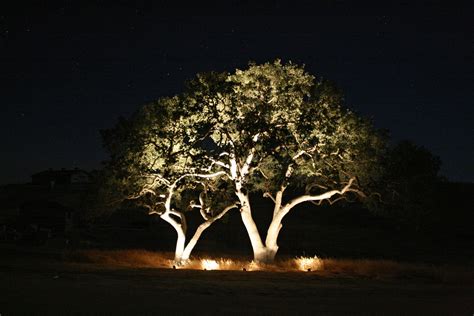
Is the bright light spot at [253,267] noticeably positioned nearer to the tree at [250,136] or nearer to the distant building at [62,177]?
the tree at [250,136]

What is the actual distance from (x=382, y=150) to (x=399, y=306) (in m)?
16.6

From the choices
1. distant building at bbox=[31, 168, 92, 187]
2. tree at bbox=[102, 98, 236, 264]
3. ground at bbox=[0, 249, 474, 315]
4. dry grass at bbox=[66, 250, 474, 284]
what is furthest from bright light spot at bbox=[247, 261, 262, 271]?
distant building at bbox=[31, 168, 92, 187]

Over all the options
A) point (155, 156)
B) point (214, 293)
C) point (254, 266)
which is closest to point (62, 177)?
point (155, 156)

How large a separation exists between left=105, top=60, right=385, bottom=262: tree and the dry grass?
2.17 m

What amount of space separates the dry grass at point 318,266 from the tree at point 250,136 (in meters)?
2.17

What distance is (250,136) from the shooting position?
29.6m

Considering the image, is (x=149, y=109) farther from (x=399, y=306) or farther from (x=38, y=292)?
(x=399, y=306)

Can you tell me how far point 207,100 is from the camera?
29719mm

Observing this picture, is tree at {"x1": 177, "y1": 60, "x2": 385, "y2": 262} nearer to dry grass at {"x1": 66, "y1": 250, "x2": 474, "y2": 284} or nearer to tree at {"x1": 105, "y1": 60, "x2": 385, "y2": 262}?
tree at {"x1": 105, "y1": 60, "x2": 385, "y2": 262}

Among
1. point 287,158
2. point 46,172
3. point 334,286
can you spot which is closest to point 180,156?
point 287,158

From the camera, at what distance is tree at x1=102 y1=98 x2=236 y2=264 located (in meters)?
30.1

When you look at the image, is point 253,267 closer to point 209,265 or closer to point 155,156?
point 209,265

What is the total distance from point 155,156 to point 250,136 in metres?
4.97

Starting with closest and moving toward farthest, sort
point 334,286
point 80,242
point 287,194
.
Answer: point 334,286 < point 80,242 < point 287,194
